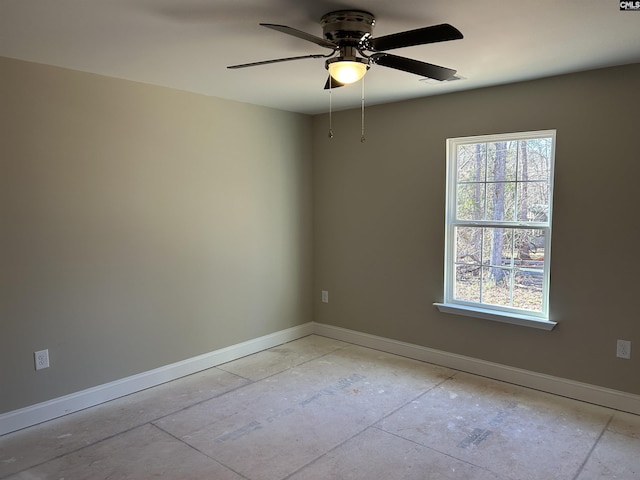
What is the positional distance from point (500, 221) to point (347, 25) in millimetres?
2206

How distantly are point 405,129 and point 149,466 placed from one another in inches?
125

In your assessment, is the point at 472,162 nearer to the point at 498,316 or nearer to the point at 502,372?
the point at 498,316

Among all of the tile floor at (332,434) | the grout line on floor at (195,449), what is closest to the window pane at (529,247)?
the tile floor at (332,434)

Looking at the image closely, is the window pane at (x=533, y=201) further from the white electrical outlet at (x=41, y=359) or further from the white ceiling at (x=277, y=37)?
the white electrical outlet at (x=41, y=359)

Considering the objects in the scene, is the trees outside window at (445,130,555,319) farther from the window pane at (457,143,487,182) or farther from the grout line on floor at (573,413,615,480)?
the grout line on floor at (573,413,615,480)

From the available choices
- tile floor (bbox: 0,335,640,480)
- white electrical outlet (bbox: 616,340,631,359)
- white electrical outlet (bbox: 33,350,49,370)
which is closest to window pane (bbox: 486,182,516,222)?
white electrical outlet (bbox: 616,340,631,359)

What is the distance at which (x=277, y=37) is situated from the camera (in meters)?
2.36

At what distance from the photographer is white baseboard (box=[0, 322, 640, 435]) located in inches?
118

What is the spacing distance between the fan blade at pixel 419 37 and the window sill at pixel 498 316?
2.35m

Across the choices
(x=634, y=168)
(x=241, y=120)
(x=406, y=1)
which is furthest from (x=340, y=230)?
(x=406, y=1)

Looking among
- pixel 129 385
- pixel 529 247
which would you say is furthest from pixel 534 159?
pixel 129 385

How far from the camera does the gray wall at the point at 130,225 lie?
286 centimetres

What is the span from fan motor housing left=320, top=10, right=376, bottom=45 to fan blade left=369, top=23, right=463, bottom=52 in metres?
0.11

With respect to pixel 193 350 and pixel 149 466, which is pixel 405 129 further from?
pixel 149 466
